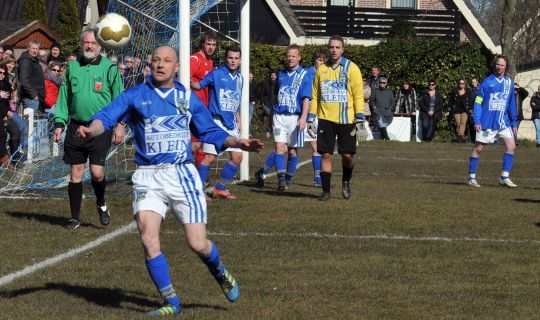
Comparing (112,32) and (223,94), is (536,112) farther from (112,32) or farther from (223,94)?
(112,32)

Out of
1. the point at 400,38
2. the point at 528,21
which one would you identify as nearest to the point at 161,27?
the point at 400,38

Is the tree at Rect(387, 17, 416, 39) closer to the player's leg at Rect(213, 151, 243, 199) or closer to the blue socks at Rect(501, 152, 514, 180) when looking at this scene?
the blue socks at Rect(501, 152, 514, 180)

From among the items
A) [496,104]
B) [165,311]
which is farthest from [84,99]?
[496,104]

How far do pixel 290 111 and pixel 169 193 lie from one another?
909 cm

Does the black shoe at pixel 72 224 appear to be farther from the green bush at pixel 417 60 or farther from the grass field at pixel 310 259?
the green bush at pixel 417 60

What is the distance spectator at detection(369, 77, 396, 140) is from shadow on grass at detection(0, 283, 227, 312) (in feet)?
73.9

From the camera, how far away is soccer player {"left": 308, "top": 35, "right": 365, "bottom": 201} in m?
14.3

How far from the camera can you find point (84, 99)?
1148 cm

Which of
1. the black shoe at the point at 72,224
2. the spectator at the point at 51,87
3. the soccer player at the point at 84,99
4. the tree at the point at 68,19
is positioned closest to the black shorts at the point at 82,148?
the soccer player at the point at 84,99

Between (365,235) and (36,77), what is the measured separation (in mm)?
10974

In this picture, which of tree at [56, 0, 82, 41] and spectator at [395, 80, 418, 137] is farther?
tree at [56, 0, 82, 41]

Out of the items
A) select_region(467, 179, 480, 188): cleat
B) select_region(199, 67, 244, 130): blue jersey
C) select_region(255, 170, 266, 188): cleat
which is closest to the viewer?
select_region(199, 67, 244, 130): blue jersey

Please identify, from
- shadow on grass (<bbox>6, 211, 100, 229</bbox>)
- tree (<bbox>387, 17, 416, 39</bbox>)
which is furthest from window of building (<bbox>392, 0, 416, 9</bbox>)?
shadow on grass (<bbox>6, 211, 100, 229</bbox>)

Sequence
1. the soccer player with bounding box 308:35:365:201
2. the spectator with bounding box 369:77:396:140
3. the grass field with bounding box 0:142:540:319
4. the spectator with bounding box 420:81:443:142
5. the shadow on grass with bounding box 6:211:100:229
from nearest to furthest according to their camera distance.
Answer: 1. the grass field with bounding box 0:142:540:319
2. the shadow on grass with bounding box 6:211:100:229
3. the soccer player with bounding box 308:35:365:201
4. the spectator with bounding box 369:77:396:140
5. the spectator with bounding box 420:81:443:142
